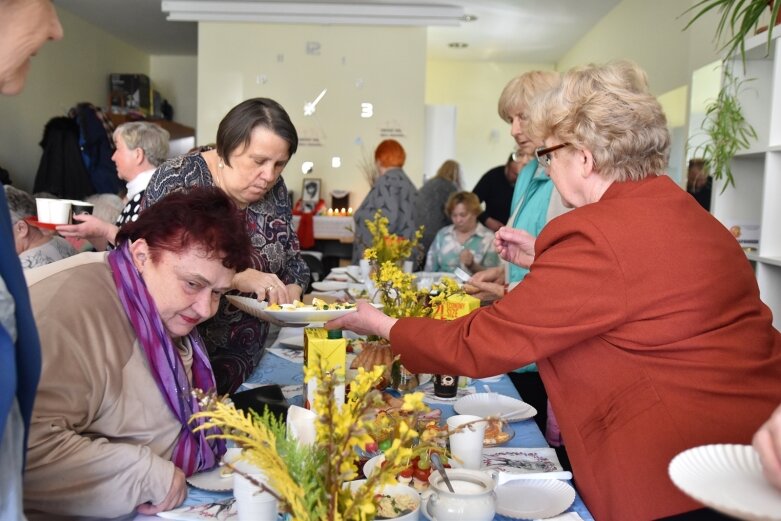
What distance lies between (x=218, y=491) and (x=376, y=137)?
7.22 meters

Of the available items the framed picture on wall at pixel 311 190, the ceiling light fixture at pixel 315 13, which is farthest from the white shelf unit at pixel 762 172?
the framed picture on wall at pixel 311 190

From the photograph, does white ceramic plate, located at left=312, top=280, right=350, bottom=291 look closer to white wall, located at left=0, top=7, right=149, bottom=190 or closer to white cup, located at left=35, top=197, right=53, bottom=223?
white cup, located at left=35, top=197, right=53, bottom=223

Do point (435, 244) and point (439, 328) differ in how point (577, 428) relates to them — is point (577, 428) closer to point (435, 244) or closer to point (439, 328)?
point (439, 328)

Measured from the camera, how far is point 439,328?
5.44 ft

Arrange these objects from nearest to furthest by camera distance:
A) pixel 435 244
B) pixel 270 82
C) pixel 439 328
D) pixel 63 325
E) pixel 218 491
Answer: pixel 63 325, pixel 218 491, pixel 439 328, pixel 435 244, pixel 270 82

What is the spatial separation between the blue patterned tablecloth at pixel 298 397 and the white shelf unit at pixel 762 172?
1.66 metres

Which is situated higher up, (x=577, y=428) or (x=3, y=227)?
(x=3, y=227)

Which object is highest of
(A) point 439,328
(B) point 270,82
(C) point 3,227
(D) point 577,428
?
(B) point 270,82

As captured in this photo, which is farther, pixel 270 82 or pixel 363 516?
pixel 270 82

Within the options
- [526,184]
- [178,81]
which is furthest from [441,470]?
[178,81]

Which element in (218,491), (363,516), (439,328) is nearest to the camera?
(363,516)

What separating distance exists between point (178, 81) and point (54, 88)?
2612 millimetres

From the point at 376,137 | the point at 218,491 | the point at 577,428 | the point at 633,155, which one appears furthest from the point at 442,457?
the point at 376,137

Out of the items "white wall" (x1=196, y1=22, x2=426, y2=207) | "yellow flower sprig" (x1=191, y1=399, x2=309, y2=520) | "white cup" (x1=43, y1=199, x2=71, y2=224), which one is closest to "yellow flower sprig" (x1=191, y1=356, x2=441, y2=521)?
"yellow flower sprig" (x1=191, y1=399, x2=309, y2=520)
